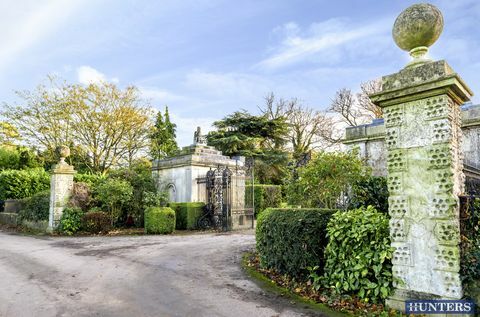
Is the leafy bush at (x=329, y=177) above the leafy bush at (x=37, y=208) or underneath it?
above

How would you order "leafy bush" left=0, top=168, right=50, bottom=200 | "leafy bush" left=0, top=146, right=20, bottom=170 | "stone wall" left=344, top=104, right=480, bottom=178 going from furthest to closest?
"leafy bush" left=0, top=146, right=20, bottom=170
"leafy bush" left=0, top=168, right=50, bottom=200
"stone wall" left=344, top=104, right=480, bottom=178

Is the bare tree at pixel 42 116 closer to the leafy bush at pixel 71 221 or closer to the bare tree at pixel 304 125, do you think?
the leafy bush at pixel 71 221

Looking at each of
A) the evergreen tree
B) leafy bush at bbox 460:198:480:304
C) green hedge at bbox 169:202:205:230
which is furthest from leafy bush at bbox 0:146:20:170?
leafy bush at bbox 460:198:480:304

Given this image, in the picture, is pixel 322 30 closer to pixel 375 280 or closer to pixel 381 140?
pixel 381 140

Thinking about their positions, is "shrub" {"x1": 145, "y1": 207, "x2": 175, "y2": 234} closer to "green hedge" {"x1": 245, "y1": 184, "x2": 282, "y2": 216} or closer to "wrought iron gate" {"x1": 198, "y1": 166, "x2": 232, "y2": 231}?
"wrought iron gate" {"x1": 198, "y1": 166, "x2": 232, "y2": 231}

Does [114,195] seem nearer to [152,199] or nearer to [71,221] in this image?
[152,199]

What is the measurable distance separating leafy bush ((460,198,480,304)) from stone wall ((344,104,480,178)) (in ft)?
9.98

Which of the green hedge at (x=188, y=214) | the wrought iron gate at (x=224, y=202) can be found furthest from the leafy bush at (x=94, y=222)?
the wrought iron gate at (x=224, y=202)

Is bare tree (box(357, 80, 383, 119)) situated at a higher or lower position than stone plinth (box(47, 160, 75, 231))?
higher

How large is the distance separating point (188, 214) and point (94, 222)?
3.44 m

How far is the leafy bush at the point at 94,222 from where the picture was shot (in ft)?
38.0

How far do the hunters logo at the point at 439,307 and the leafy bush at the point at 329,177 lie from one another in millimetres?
2254

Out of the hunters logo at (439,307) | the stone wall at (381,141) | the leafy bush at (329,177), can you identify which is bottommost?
the hunters logo at (439,307)

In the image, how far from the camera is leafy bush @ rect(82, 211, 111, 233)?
1158cm
